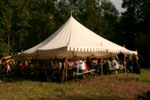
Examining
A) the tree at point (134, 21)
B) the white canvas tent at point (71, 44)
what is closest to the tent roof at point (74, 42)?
the white canvas tent at point (71, 44)

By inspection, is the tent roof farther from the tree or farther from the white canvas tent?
the tree

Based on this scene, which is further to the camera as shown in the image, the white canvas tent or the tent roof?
the tent roof

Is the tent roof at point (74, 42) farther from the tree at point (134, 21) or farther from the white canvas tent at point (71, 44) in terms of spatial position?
the tree at point (134, 21)

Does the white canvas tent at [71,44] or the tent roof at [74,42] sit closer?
the white canvas tent at [71,44]

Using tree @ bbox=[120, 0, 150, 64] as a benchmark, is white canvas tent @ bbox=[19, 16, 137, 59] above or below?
below

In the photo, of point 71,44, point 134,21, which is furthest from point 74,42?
point 134,21

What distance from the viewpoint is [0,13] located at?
24875mm

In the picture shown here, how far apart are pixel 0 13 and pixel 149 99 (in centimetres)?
2463

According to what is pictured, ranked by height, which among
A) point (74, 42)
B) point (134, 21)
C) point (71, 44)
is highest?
point (134, 21)

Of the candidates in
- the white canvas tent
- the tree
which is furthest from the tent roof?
the tree

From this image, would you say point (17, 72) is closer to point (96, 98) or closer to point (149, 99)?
point (96, 98)

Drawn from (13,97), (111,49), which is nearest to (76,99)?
(13,97)

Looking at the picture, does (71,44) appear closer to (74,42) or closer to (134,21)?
(74,42)

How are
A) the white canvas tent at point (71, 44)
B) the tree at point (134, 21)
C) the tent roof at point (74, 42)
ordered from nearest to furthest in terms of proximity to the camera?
the white canvas tent at point (71, 44), the tent roof at point (74, 42), the tree at point (134, 21)
